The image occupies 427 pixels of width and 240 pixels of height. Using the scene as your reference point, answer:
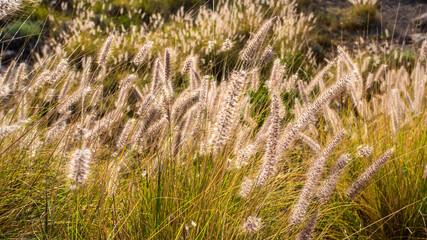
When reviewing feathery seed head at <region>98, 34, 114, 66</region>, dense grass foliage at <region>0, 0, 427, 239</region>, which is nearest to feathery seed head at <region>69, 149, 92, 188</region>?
dense grass foliage at <region>0, 0, 427, 239</region>

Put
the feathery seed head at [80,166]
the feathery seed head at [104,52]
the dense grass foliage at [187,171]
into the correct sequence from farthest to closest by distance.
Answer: the feathery seed head at [104,52] → the dense grass foliage at [187,171] → the feathery seed head at [80,166]

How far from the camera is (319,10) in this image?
10.0 metres

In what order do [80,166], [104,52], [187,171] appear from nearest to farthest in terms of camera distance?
[80,166]
[187,171]
[104,52]

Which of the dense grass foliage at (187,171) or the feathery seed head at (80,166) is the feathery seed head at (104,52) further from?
the feathery seed head at (80,166)

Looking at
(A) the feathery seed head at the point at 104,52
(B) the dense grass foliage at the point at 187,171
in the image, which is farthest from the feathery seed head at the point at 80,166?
(A) the feathery seed head at the point at 104,52

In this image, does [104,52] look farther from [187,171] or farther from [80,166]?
[80,166]

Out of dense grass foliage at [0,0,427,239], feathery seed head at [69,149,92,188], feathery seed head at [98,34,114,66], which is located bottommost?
dense grass foliage at [0,0,427,239]

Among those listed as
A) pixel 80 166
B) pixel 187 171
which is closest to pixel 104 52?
pixel 187 171

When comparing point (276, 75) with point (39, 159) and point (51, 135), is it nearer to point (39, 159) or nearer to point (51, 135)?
point (51, 135)

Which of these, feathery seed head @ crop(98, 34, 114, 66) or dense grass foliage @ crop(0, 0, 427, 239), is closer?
dense grass foliage @ crop(0, 0, 427, 239)

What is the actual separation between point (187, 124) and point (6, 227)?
97cm

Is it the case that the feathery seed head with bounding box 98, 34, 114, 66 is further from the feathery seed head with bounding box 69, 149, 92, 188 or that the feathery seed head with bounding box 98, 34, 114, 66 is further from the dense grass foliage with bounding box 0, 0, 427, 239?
the feathery seed head with bounding box 69, 149, 92, 188

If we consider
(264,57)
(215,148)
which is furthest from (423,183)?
(215,148)

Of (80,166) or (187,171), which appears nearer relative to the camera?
(80,166)
